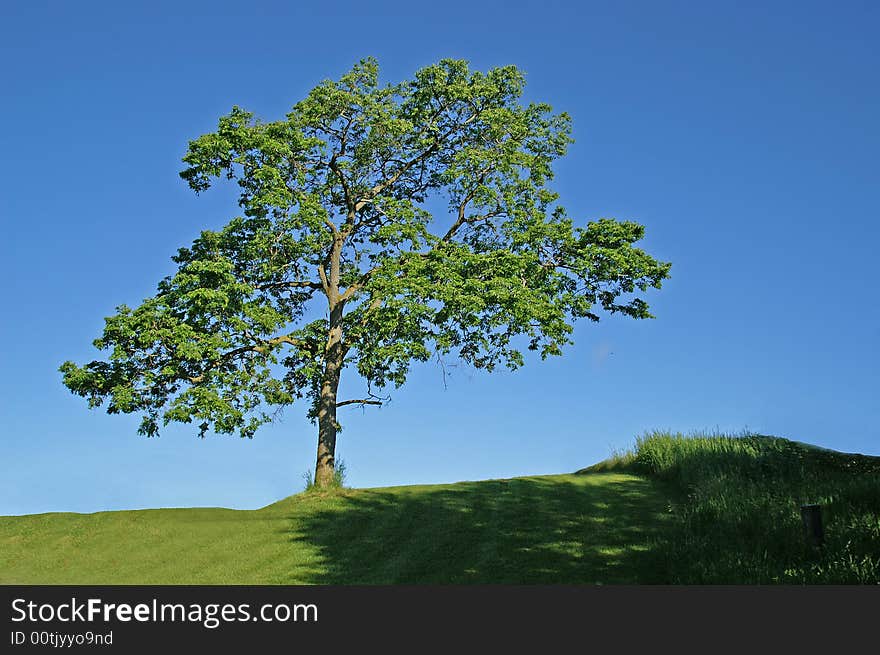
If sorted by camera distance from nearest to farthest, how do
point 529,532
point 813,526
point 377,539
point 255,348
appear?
1. point 813,526
2. point 529,532
3. point 377,539
4. point 255,348

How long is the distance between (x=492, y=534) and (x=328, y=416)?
970 centimetres

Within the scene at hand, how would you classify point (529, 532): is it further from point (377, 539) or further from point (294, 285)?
point (294, 285)

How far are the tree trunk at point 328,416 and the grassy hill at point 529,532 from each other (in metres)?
1.10

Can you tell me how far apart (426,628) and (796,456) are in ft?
64.2

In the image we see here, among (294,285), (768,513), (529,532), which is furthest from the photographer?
(294,285)

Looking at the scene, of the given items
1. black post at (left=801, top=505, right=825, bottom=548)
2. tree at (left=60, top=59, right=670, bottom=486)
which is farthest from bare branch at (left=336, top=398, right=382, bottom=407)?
black post at (left=801, top=505, right=825, bottom=548)

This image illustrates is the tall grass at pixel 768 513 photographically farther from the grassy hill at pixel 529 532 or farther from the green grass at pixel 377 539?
the green grass at pixel 377 539

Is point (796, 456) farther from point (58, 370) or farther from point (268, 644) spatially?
point (58, 370)

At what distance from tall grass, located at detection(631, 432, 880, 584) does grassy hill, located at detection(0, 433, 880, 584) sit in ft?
0.18

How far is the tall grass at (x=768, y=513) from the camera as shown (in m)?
15.1

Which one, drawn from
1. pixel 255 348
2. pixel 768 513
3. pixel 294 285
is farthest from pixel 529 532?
pixel 294 285

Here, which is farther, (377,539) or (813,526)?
(377,539)

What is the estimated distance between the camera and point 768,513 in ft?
62.3

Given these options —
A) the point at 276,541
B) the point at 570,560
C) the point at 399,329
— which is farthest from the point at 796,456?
the point at 276,541
